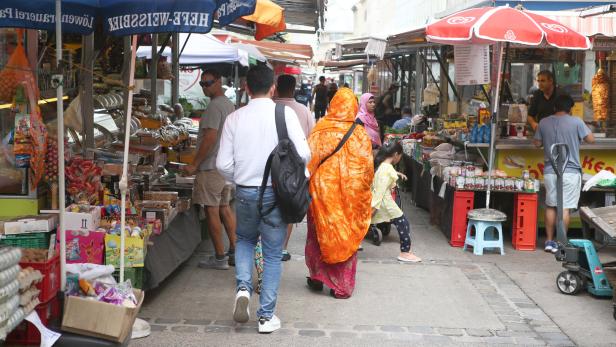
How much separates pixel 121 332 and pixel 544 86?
8.02 m

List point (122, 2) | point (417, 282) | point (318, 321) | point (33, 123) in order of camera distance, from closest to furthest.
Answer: point (122, 2) → point (33, 123) → point (318, 321) → point (417, 282)

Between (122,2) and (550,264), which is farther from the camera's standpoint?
(550,264)

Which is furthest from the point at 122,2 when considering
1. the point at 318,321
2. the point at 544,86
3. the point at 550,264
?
the point at 544,86

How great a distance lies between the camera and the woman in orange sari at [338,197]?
6762 millimetres

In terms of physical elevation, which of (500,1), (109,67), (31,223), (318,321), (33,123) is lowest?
(318,321)

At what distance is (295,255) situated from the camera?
8820 millimetres

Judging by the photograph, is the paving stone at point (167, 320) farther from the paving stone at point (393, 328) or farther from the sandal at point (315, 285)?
the paving stone at point (393, 328)

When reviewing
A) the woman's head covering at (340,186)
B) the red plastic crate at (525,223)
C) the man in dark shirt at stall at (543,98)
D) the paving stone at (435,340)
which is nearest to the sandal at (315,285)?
the woman's head covering at (340,186)

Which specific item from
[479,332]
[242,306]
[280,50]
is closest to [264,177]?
[242,306]

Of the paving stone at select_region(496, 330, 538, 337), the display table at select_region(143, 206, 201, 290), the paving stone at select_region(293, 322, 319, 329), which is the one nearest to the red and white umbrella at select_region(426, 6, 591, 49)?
the display table at select_region(143, 206, 201, 290)

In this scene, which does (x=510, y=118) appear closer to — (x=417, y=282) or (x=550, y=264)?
(x=550, y=264)

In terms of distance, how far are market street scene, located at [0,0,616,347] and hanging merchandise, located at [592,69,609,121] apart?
3 cm

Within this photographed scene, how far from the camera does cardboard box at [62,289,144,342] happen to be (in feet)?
15.4

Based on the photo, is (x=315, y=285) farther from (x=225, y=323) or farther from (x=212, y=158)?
(x=212, y=158)
